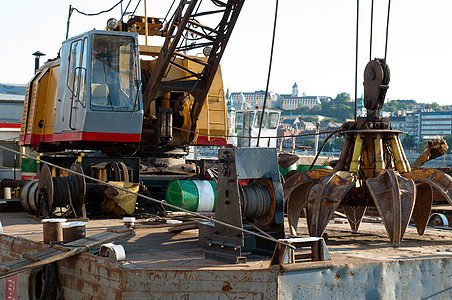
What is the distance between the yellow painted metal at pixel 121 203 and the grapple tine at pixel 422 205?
15.1 feet

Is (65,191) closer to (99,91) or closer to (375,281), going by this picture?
(99,91)

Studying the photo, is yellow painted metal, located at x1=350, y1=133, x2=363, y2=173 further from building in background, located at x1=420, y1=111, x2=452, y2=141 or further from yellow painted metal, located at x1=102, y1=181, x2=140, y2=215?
building in background, located at x1=420, y1=111, x2=452, y2=141

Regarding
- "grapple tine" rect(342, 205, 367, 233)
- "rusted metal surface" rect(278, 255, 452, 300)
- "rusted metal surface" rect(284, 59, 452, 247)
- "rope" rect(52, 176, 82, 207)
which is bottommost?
"rusted metal surface" rect(278, 255, 452, 300)

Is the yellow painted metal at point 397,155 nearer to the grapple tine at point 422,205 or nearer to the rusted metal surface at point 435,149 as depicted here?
the grapple tine at point 422,205

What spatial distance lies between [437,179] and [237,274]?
11.5 feet

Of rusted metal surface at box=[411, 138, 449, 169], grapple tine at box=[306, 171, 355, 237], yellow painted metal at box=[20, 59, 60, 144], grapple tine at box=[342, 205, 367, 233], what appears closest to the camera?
grapple tine at box=[306, 171, 355, 237]

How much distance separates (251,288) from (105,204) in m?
5.26

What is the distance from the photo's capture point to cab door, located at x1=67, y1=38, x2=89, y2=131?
479 inches

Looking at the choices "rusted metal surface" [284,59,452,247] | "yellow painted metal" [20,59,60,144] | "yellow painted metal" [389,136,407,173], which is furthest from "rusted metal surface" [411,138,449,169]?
"yellow painted metal" [20,59,60,144]

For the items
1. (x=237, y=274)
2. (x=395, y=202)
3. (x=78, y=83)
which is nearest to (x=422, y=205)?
(x=395, y=202)

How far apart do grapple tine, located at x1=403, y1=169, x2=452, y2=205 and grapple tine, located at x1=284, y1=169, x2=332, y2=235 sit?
3.98 ft

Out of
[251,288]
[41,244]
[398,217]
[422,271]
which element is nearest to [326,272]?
[251,288]

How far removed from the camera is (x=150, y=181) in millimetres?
13016

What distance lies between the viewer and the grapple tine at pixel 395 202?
8250 mm
